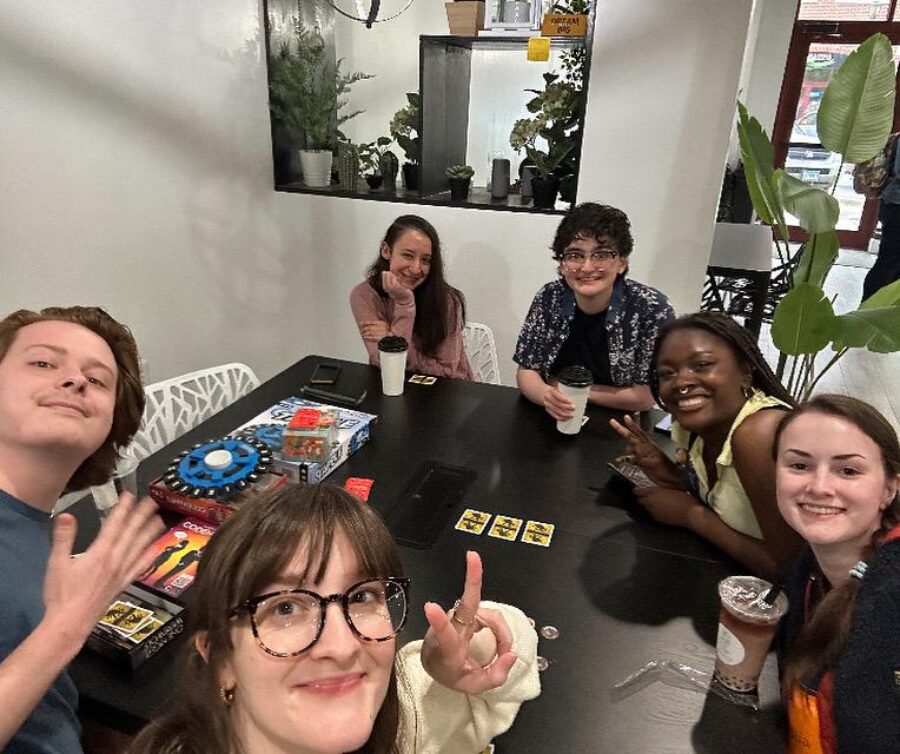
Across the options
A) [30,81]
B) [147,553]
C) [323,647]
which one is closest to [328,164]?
[30,81]

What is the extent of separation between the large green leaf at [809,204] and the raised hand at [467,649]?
172cm

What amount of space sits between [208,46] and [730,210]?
4162 millimetres

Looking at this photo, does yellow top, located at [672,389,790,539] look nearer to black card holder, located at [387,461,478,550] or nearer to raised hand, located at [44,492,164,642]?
black card holder, located at [387,461,478,550]

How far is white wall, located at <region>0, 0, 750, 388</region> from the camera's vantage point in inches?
86.0

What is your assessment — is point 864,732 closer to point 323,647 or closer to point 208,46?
point 323,647

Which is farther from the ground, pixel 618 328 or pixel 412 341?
pixel 618 328

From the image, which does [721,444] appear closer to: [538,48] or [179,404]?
[179,404]

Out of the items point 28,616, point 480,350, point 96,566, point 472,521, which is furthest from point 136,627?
point 480,350

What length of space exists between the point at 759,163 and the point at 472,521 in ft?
5.31

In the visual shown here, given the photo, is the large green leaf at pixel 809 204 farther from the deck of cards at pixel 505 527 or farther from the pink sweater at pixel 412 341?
the deck of cards at pixel 505 527

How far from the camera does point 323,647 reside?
73cm

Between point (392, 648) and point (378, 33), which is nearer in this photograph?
point (392, 648)

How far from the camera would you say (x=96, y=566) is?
2.79 feet

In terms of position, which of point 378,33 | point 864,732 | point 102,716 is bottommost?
point 102,716
